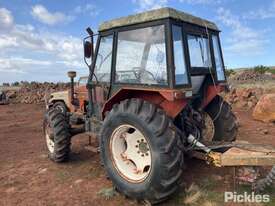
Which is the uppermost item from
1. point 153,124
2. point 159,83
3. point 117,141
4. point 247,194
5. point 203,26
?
point 203,26

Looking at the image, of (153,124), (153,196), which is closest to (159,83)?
(153,124)

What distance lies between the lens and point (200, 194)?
459 cm

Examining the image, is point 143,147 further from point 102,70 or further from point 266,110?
point 266,110

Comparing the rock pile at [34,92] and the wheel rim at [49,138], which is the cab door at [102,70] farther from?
the rock pile at [34,92]

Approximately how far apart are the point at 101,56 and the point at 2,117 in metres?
10.8

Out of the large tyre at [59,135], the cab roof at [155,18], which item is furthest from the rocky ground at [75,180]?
the cab roof at [155,18]

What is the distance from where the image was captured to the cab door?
540cm

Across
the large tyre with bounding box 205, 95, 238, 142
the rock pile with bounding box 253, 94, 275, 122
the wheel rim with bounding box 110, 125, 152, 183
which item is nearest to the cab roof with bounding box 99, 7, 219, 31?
the large tyre with bounding box 205, 95, 238, 142

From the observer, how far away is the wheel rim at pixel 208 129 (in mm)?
5781

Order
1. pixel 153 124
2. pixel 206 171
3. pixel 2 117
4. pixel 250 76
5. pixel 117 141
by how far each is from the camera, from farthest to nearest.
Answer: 1. pixel 250 76
2. pixel 2 117
3. pixel 206 171
4. pixel 117 141
5. pixel 153 124

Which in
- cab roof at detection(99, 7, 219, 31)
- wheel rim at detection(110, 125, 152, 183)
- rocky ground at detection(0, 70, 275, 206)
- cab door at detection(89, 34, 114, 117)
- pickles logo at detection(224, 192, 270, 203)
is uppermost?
cab roof at detection(99, 7, 219, 31)

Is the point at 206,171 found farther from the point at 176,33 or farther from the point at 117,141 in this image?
the point at 176,33

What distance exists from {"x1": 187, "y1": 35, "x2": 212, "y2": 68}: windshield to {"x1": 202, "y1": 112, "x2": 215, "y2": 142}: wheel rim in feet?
3.30

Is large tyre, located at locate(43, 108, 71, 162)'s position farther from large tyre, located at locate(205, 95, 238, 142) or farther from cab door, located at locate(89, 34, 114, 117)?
large tyre, located at locate(205, 95, 238, 142)
